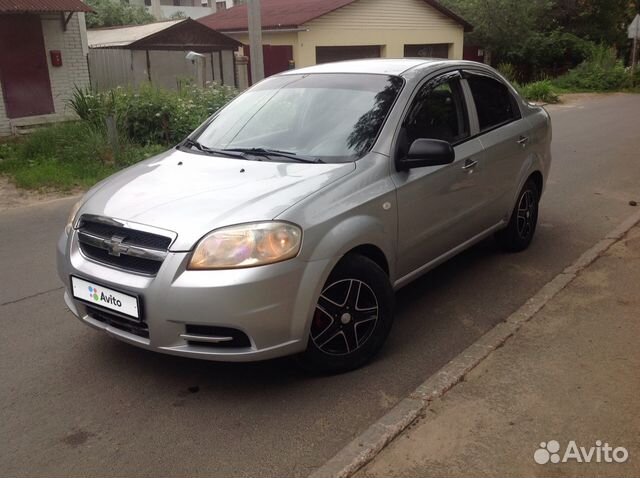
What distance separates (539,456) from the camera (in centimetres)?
291

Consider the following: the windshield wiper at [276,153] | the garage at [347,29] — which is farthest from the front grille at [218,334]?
the garage at [347,29]

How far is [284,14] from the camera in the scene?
26.1 m

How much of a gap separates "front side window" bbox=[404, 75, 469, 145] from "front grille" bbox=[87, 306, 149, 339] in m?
Result: 2.00

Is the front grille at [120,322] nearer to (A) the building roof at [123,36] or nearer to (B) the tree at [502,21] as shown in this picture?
(A) the building roof at [123,36]

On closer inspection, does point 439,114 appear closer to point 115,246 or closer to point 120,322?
point 115,246

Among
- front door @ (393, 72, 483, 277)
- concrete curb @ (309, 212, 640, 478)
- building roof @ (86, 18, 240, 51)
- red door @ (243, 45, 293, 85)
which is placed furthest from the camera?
red door @ (243, 45, 293, 85)

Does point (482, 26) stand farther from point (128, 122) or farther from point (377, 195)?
point (377, 195)

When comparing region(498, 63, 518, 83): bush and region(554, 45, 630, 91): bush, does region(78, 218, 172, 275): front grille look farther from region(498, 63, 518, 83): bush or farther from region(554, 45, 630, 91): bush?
region(498, 63, 518, 83): bush

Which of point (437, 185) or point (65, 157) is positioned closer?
point (437, 185)

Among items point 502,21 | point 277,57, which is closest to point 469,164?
point 277,57

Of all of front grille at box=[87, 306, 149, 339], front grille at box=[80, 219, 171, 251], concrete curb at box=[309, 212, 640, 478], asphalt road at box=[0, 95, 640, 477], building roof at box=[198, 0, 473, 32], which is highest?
building roof at box=[198, 0, 473, 32]

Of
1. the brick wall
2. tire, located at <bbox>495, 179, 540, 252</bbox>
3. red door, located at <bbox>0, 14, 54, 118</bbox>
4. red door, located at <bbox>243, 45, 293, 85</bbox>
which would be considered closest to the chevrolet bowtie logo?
tire, located at <bbox>495, 179, 540, 252</bbox>

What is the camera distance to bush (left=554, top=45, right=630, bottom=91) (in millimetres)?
26562

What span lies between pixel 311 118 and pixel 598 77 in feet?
85.2
